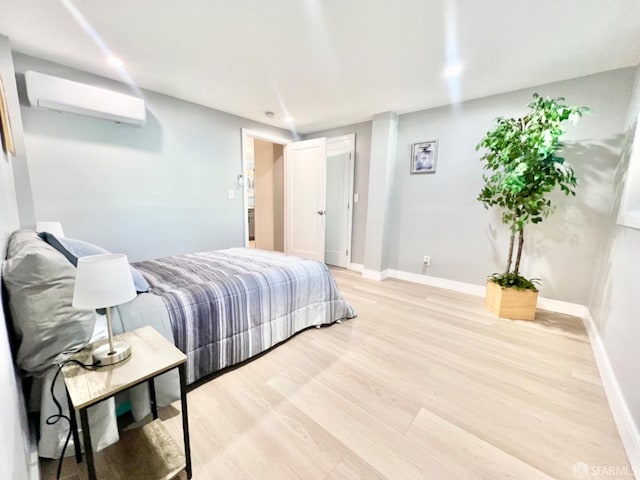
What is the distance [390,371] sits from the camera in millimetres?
1746

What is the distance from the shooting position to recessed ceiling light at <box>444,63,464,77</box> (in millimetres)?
2260

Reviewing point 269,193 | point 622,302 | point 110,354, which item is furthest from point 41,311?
point 269,193

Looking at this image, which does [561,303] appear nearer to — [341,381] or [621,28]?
[621,28]

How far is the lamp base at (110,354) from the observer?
978 millimetres

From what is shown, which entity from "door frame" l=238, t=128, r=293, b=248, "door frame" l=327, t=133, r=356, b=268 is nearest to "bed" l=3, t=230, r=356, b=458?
"door frame" l=238, t=128, r=293, b=248

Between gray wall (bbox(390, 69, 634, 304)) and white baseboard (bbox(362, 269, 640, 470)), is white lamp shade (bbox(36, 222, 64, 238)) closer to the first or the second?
white baseboard (bbox(362, 269, 640, 470))

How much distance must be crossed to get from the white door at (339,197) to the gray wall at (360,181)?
78 millimetres

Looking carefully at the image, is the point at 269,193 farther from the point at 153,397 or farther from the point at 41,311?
the point at 41,311

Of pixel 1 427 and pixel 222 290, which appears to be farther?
pixel 222 290

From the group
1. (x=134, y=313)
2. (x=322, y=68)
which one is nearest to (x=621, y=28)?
(x=322, y=68)

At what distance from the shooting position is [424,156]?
344cm

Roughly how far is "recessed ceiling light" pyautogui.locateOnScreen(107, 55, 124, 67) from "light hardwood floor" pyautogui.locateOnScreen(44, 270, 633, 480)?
9.06ft

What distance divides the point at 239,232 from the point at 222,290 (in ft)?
7.61

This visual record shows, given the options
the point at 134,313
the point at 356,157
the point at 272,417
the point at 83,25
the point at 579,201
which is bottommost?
the point at 272,417
